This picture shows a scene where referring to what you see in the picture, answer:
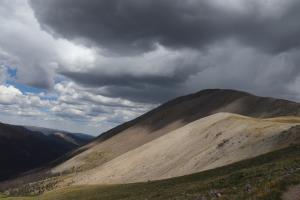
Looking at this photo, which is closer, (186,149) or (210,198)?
(210,198)

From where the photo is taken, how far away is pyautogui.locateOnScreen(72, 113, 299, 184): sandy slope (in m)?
100

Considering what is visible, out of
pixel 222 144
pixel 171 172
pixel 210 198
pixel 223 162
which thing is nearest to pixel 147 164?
pixel 171 172

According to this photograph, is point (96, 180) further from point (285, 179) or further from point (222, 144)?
point (285, 179)

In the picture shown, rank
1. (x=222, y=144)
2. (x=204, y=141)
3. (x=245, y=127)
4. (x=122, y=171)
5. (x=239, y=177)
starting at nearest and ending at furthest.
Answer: (x=239, y=177) → (x=222, y=144) → (x=245, y=127) → (x=204, y=141) → (x=122, y=171)

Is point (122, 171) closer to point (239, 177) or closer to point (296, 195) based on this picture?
point (239, 177)

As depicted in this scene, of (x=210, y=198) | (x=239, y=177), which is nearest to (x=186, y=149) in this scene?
(x=239, y=177)

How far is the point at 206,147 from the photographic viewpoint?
12650 cm

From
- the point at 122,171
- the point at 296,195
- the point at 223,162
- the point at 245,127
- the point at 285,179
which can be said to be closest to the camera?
the point at 296,195

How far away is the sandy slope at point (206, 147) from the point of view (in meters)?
100

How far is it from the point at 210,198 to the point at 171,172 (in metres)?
89.1

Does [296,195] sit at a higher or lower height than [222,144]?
lower

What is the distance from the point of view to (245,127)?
125 m

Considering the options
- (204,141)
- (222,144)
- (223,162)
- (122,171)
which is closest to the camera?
(223,162)

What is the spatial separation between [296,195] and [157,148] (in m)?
136
